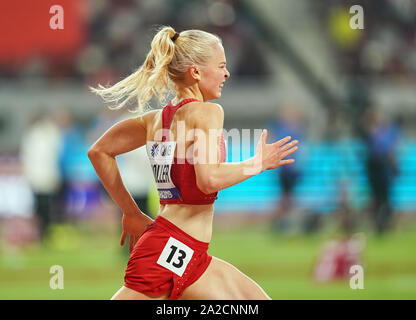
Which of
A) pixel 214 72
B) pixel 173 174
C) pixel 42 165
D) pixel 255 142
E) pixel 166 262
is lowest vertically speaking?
pixel 166 262

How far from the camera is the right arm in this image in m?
3.68

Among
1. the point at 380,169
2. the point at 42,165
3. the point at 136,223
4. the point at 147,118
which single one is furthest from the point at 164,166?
the point at 380,169

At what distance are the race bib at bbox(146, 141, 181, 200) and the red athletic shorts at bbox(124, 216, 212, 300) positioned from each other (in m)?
0.15

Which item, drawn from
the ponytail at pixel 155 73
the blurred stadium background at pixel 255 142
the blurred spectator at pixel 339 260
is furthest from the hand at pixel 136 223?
the blurred spectator at pixel 339 260

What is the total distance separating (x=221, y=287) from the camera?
397cm

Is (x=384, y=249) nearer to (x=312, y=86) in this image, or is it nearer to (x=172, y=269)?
(x=312, y=86)

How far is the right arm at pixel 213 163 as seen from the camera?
368 cm

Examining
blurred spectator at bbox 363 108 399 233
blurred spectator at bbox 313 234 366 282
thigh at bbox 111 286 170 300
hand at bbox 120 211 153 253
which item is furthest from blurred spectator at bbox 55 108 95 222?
thigh at bbox 111 286 170 300

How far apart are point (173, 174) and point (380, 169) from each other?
31.4 ft

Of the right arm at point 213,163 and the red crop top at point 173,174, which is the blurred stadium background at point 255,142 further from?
the right arm at point 213,163

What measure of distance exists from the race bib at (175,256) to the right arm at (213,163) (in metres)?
0.37

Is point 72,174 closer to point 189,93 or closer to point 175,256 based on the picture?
point 189,93

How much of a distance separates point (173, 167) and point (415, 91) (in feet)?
48.5

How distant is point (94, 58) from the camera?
60.1 ft
